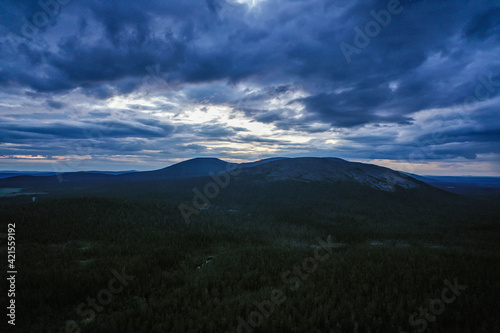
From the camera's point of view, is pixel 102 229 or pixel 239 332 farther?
pixel 102 229

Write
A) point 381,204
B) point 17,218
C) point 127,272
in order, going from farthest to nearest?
point 381,204 → point 17,218 → point 127,272

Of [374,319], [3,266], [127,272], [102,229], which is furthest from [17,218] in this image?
[374,319]

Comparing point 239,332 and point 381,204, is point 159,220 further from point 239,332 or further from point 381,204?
point 381,204

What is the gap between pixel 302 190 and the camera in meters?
56.7

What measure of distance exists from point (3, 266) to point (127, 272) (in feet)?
19.2

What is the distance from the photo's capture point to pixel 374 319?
5758 mm

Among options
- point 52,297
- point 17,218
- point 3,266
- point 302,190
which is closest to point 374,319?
point 52,297

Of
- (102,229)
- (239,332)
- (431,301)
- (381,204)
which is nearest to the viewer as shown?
(239,332)

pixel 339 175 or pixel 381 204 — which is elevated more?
pixel 339 175

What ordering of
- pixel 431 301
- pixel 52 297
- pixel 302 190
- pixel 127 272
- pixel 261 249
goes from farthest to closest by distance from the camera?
pixel 302 190 → pixel 261 249 → pixel 127 272 → pixel 52 297 → pixel 431 301

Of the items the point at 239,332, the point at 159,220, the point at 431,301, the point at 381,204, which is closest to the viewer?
the point at 239,332

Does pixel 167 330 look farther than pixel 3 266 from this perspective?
No

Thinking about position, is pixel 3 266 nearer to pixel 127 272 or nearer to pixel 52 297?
pixel 52 297

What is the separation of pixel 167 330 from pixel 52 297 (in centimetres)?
469
